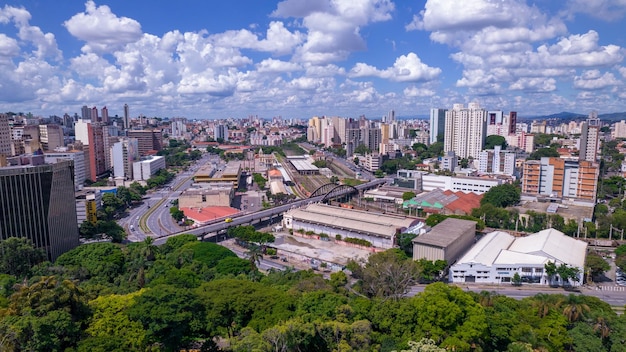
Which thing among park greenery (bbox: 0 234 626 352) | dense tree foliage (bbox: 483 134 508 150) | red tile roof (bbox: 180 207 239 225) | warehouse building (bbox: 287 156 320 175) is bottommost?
red tile roof (bbox: 180 207 239 225)

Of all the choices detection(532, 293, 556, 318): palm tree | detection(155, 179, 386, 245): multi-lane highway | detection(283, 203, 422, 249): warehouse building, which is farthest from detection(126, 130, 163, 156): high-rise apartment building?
detection(532, 293, 556, 318): palm tree

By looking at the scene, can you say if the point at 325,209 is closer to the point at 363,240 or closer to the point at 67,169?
the point at 363,240

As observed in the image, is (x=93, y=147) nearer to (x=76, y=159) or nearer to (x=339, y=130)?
(x=76, y=159)

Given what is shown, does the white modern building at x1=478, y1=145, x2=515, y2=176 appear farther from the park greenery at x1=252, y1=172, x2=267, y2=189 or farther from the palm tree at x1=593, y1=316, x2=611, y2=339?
the palm tree at x1=593, y1=316, x2=611, y2=339

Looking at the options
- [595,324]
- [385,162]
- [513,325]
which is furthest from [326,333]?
[385,162]

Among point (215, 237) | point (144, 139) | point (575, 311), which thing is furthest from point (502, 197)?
point (144, 139)
